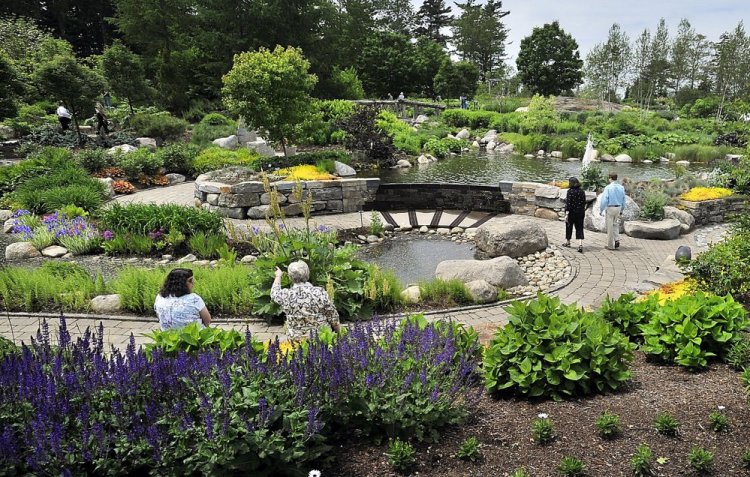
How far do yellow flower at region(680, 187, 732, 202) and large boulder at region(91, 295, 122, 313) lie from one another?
11.0m

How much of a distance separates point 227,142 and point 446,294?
14511 millimetres

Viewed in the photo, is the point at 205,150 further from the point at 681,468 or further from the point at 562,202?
the point at 681,468

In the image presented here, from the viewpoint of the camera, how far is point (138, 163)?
47.4ft

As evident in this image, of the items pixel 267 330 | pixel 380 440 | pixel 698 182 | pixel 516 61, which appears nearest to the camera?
pixel 380 440

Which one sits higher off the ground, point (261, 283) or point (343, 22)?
point (343, 22)

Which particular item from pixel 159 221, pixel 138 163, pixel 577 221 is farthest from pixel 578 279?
pixel 138 163

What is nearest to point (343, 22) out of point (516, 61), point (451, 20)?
point (516, 61)

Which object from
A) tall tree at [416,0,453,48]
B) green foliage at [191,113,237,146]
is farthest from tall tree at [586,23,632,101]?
green foliage at [191,113,237,146]

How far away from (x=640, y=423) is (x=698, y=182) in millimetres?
11234

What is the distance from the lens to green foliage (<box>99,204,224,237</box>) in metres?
8.79

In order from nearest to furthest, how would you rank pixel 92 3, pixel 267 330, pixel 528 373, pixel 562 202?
pixel 528 373 → pixel 267 330 → pixel 562 202 → pixel 92 3

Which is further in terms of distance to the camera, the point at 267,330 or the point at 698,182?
the point at 698,182

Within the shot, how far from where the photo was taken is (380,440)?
9.45 feet

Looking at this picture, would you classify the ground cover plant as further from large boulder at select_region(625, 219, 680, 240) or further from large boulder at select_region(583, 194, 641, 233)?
large boulder at select_region(583, 194, 641, 233)
